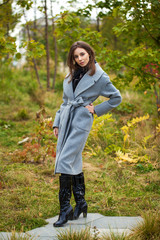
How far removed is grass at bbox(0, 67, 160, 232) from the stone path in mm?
123

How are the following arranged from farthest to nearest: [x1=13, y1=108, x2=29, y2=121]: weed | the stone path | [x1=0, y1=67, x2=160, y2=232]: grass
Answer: [x1=13, y1=108, x2=29, y2=121]: weed, [x1=0, y1=67, x2=160, y2=232]: grass, the stone path

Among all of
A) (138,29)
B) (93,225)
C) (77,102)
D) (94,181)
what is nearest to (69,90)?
(77,102)

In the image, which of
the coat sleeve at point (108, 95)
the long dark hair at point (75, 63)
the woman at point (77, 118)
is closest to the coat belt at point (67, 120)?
the woman at point (77, 118)

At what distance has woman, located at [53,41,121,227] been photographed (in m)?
3.10

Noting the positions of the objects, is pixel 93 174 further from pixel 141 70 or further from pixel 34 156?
pixel 141 70

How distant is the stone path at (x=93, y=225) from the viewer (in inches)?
107

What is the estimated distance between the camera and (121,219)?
3158 mm

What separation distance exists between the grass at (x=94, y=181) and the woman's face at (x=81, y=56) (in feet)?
5.27

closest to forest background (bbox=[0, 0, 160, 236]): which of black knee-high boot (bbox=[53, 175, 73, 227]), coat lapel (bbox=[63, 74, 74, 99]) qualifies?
black knee-high boot (bbox=[53, 175, 73, 227])

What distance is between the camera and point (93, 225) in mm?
3016

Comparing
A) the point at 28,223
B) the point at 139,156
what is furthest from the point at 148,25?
the point at 28,223

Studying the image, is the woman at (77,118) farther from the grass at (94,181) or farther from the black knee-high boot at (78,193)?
the grass at (94,181)

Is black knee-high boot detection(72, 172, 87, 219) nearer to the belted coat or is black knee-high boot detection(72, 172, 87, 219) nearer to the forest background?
the belted coat

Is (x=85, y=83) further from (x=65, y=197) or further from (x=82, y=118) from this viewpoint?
(x=65, y=197)
